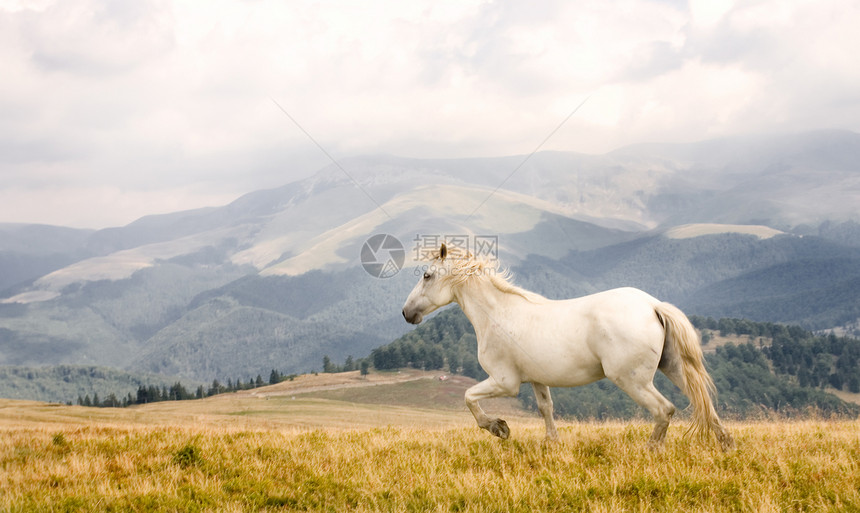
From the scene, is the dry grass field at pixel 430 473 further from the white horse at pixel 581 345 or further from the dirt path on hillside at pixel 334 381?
the dirt path on hillside at pixel 334 381

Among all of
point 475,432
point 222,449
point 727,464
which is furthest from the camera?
point 475,432

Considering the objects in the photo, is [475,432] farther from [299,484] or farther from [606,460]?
[299,484]

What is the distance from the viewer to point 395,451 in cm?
1157

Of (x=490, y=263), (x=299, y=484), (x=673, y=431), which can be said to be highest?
(x=490, y=263)

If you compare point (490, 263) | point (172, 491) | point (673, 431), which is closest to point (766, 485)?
point (673, 431)

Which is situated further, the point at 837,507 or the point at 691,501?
the point at 691,501

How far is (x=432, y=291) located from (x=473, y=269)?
38.7 inches

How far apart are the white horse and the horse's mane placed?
0.02 m

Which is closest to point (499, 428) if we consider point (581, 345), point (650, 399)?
point (581, 345)

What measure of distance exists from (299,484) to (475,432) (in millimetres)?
6077

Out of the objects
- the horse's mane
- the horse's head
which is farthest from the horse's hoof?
the horse's head

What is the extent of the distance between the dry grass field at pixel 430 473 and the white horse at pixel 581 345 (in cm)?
81

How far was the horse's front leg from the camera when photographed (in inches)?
467

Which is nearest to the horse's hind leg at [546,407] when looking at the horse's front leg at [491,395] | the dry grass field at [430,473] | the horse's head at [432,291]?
the dry grass field at [430,473]
